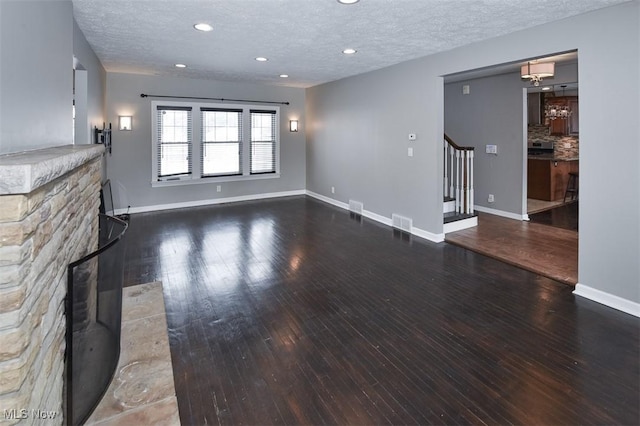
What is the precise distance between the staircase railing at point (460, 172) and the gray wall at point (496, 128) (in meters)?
0.95

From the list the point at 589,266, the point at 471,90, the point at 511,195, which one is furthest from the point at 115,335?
the point at 471,90

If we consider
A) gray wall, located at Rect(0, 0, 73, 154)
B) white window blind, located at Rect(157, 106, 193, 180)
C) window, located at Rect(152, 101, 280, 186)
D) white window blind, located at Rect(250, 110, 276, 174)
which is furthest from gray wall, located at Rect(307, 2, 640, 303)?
gray wall, located at Rect(0, 0, 73, 154)

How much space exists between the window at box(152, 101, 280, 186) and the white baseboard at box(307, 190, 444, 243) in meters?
1.33

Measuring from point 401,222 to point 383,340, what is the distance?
3.53 meters

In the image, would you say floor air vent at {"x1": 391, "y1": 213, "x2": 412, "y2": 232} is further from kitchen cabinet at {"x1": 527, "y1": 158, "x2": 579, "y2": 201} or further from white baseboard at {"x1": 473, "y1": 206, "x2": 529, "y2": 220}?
kitchen cabinet at {"x1": 527, "y1": 158, "x2": 579, "y2": 201}

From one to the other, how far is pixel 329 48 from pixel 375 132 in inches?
81.1

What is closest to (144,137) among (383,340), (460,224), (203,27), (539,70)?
(203,27)

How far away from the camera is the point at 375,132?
6.62 meters

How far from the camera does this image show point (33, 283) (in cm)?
126

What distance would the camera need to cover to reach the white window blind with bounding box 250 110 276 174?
28.3ft

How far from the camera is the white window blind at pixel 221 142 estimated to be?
8.05m
